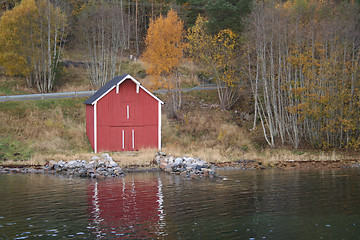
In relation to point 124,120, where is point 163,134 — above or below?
below

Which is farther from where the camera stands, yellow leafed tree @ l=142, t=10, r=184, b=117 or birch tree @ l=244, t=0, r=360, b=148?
yellow leafed tree @ l=142, t=10, r=184, b=117

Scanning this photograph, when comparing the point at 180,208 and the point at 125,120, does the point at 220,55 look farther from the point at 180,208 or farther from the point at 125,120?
the point at 180,208

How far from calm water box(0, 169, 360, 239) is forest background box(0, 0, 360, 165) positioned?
31.6 feet

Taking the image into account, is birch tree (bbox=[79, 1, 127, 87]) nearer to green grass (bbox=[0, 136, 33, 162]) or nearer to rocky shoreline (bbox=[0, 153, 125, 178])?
green grass (bbox=[0, 136, 33, 162])

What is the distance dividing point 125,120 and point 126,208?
15.6m

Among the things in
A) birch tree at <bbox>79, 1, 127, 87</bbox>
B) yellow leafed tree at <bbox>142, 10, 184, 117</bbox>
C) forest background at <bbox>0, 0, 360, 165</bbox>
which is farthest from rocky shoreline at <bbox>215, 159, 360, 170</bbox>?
birch tree at <bbox>79, 1, 127, 87</bbox>

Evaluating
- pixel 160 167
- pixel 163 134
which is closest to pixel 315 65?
pixel 163 134

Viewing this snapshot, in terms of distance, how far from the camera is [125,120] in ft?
101

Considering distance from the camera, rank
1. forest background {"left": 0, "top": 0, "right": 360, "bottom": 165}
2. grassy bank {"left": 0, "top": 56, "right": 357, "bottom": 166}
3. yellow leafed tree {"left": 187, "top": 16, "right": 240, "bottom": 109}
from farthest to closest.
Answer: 1. yellow leafed tree {"left": 187, "top": 16, "right": 240, "bottom": 109}
2. forest background {"left": 0, "top": 0, "right": 360, "bottom": 165}
3. grassy bank {"left": 0, "top": 56, "right": 357, "bottom": 166}

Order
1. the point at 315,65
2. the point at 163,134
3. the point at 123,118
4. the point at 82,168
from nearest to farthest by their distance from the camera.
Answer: the point at 82,168 → the point at 123,118 → the point at 315,65 → the point at 163,134

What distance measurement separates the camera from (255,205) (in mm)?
16062

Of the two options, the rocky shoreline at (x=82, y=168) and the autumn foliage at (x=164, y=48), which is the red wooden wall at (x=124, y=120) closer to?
the rocky shoreline at (x=82, y=168)

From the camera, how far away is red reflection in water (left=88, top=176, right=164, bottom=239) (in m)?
12.7

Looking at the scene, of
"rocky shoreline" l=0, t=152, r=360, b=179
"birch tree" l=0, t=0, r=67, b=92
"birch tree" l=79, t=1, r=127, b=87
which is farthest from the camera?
"birch tree" l=79, t=1, r=127, b=87
